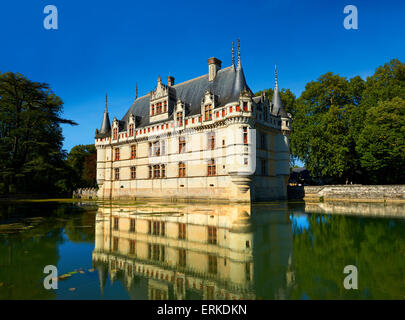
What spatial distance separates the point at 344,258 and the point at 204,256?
3.32m

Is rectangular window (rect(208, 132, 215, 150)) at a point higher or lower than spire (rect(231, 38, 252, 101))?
lower

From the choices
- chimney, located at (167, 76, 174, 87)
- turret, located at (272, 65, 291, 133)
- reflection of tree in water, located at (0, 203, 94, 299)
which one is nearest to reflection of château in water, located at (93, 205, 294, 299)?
reflection of tree in water, located at (0, 203, 94, 299)

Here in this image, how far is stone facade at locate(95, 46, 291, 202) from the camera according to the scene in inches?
1013

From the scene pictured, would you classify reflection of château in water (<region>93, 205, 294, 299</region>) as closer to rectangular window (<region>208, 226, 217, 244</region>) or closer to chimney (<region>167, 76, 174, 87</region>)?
rectangular window (<region>208, 226, 217, 244</region>)

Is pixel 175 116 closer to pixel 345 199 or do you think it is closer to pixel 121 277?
pixel 345 199

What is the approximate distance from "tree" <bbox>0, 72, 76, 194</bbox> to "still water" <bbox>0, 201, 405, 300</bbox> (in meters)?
30.8

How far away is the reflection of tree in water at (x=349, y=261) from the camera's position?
4383 mm

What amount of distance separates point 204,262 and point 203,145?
23.2 metres

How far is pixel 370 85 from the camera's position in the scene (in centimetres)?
4206

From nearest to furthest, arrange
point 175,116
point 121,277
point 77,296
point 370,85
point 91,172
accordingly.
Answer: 1. point 77,296
2. point 121,277
3. point 175,116
4. point 370,85
5. point 91,172

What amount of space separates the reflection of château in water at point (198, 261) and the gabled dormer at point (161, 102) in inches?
A: 974

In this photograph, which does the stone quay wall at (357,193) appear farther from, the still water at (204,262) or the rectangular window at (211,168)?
the still water at (204,262)
